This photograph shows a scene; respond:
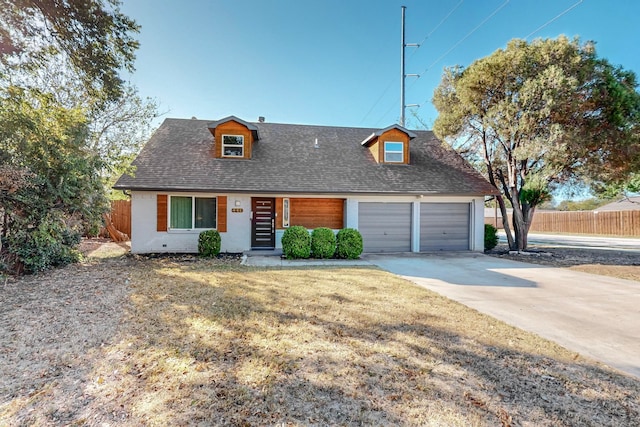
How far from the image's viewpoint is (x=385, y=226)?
1201 cm

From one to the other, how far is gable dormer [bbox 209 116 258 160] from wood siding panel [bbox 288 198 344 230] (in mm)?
3090

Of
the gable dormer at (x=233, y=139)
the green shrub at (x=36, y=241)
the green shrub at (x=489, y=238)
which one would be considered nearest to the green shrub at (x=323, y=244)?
the gable dormer at (x=233, y=139)

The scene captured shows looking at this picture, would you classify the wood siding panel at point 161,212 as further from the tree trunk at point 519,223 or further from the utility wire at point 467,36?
the tree trunk at point 519,223

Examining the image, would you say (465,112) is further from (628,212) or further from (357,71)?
(628,212)

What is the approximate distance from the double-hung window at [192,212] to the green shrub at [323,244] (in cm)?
395

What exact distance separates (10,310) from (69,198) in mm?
3916

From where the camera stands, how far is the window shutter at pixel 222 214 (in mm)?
10977

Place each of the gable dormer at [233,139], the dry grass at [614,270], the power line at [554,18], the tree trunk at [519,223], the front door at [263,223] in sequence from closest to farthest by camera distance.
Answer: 1. the dry grass at [614,270]
2. the power line at [554,18]
3. the front door at [263,223]
4. the gable dormer at [233,139]
5. the tree trunk at [519,223]

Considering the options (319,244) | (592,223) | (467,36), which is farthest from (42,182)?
(592,223)

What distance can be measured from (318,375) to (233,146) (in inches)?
432

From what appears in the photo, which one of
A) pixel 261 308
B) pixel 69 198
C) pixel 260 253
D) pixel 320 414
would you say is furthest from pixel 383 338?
pixel 69 198

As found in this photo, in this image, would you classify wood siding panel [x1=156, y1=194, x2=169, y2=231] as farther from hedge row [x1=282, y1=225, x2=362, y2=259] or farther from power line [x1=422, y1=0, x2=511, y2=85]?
power line [x1=422, y1=0, x2=511, y2=85]

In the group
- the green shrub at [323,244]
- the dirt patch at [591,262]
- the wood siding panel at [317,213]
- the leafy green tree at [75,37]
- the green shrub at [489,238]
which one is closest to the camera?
the leafy green tree at [75,37]

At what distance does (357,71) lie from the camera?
1568 cm
